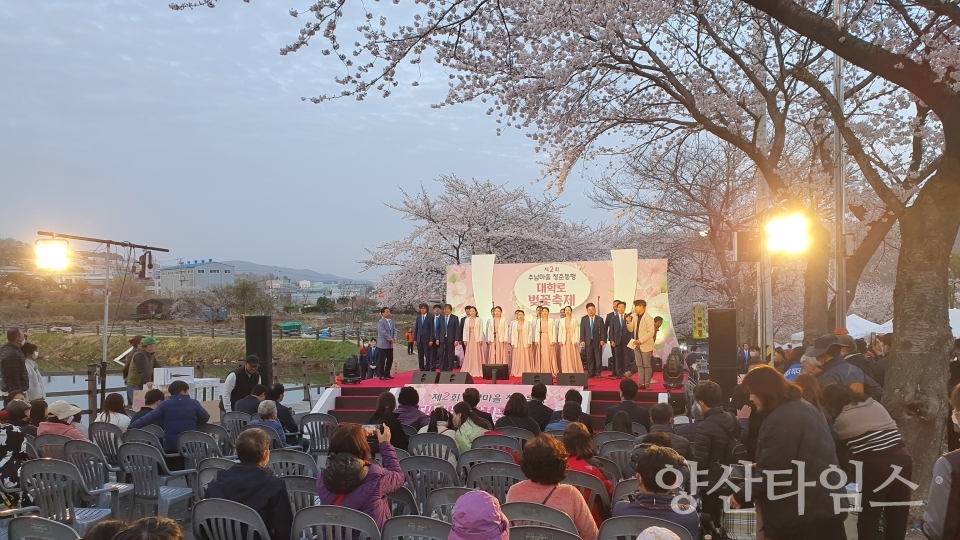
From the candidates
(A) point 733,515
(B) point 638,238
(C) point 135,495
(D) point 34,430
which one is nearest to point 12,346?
(D) point 34,430

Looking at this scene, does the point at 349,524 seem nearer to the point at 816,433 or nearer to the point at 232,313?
the point at 816,433

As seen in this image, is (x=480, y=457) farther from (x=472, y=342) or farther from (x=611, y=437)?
(x=472, y=342)

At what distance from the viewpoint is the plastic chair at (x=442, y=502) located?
3553 millimetres

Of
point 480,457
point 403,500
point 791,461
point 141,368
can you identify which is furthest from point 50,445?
point 141,368

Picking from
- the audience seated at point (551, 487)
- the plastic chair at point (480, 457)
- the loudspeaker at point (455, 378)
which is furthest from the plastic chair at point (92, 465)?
the loudspeaker at point (455, 378)

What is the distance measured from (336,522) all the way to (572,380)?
850 centimetres

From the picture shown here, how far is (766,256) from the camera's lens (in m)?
9.52

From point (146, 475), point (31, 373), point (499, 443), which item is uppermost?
point (31, 373)

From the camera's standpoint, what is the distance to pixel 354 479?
358cm

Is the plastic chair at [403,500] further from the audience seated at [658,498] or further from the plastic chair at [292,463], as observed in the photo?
the audience seated at [658,498]

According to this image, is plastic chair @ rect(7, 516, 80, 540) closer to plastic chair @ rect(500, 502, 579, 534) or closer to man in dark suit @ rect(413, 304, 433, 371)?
plastic chair @ rect(500, 502, 579, 534)

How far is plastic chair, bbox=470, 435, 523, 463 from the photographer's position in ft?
17.3

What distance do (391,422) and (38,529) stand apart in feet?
10.5

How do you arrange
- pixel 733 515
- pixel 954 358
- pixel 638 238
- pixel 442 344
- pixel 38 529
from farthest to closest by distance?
pixel 638 238 < pixel 442 344 < pixel 954 358 < pixel 733 515 < pixel 38 529
